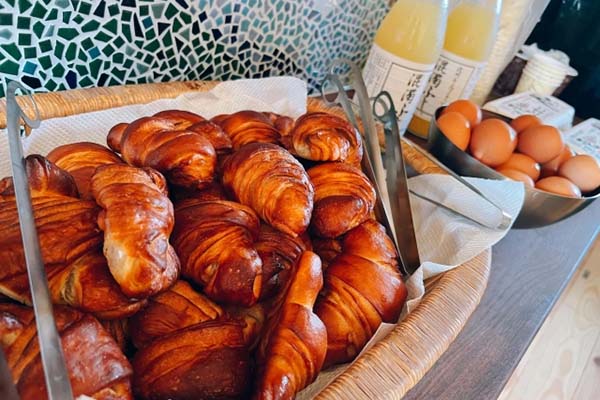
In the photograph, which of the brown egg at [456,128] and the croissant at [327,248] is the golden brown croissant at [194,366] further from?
the brown egg at [456,128]

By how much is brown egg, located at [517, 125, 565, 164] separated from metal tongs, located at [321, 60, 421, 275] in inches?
13.0

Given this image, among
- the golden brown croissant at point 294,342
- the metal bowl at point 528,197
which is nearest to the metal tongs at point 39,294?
the golden brown croissant at point 294,342

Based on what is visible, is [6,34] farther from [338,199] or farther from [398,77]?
[398,77]

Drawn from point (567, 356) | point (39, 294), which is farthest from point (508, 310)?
point (567, 356)

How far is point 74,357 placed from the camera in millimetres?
274

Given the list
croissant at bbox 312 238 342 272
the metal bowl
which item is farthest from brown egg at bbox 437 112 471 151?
croissant at bbox 312 238 342 272

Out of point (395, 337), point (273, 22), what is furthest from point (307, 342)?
point (273, 22)

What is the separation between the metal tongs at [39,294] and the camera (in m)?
0.23

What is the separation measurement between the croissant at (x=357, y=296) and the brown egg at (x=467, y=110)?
50 cm

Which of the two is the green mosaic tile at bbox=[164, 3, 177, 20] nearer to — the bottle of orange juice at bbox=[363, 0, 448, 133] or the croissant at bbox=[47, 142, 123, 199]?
the croissant at bbox=[47, 142, 123, 199]

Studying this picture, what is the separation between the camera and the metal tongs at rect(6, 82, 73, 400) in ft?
0.75

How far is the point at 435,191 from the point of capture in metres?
0.69

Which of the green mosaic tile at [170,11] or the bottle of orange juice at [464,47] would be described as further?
the bottle of orange juice at [464,47]

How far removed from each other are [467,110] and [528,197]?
233mm
